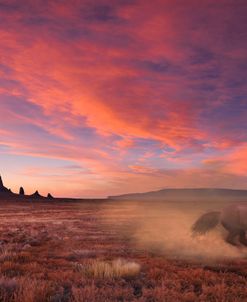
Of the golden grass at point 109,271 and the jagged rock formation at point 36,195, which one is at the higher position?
the jagged rock formation at point 36,195

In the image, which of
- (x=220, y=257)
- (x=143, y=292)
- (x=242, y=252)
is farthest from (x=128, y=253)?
(x=143, y=292)

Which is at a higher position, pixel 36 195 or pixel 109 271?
pixel 36 195

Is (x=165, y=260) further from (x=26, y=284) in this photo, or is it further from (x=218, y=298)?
(x=26, y=284)

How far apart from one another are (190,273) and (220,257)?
12.2 feet

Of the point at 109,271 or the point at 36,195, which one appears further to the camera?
the point at 36,195

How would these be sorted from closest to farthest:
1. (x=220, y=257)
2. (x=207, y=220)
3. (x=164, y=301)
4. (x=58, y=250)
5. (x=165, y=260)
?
(x=164, y=301)
(x=165, y=260)
(x=220, y=257)
(x=58, y=250)
(x=207, y=220)

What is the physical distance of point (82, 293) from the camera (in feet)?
23.1

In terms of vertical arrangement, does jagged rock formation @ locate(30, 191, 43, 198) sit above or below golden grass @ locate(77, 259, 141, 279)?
above

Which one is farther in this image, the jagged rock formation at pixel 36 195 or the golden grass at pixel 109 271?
the jagged rock formation at pixel 36 195

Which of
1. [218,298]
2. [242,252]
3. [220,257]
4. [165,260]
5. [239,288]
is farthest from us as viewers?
[242,252]

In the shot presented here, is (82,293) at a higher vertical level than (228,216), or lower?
lower

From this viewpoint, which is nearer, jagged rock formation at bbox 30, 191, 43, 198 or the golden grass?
the golden grass

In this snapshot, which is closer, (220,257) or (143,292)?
(143,292)

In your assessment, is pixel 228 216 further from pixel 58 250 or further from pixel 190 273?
pixel 58 250
